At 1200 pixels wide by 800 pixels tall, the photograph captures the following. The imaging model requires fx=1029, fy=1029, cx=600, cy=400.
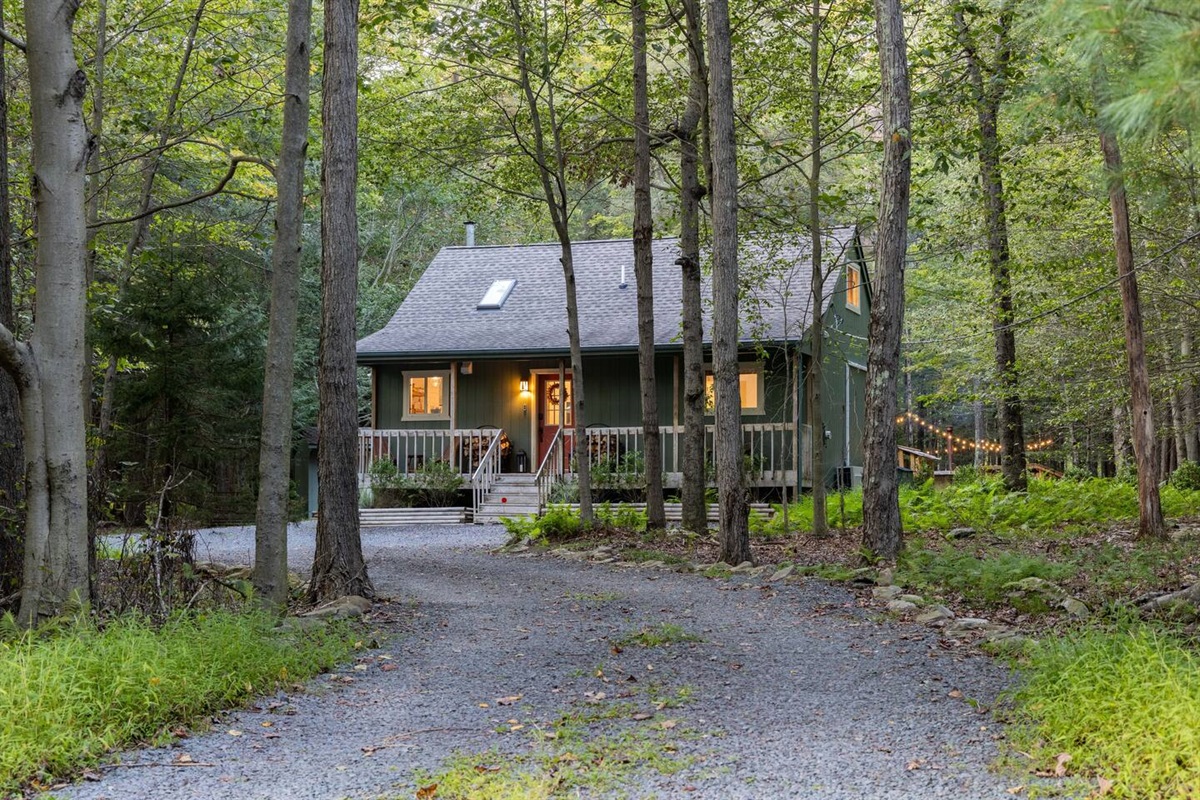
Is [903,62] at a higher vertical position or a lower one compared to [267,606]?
higher

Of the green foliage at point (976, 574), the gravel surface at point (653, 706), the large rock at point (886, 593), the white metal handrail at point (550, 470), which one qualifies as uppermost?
the white metal handrail at point (550, 470)

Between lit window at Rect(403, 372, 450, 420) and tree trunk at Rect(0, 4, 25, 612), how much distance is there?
14692mm

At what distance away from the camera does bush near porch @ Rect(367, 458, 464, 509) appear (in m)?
19.0

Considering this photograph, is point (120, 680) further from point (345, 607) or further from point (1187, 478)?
point (1187, 478)

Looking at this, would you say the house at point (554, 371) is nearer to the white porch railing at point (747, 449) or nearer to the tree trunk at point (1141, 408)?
the white porch railing at point (747, 449)

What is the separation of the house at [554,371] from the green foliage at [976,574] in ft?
31.6

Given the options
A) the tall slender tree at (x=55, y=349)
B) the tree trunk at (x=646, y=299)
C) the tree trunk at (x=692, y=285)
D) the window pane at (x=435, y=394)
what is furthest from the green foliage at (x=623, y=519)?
the tall slender tree at (x=55, y=349)

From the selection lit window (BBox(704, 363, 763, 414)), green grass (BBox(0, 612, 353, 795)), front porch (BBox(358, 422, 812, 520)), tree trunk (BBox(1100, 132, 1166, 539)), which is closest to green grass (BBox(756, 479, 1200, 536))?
tree trunk (BBox(1100, 132, 1166, 539))

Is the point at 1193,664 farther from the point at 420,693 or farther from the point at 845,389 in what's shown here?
the point at 845,389

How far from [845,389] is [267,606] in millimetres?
17972

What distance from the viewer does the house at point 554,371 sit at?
1938 cm

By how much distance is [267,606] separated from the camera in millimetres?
7180

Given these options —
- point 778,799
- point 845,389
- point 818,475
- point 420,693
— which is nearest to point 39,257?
point 420,693

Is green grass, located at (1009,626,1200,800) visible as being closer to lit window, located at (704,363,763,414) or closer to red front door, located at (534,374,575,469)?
lit window, located at (704,363,763,414)
